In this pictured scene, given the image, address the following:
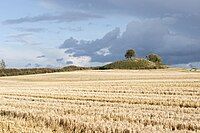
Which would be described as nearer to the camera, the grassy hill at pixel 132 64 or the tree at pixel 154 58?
the grassy hill at pixel 132 64

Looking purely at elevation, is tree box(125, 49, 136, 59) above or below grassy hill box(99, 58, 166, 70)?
above

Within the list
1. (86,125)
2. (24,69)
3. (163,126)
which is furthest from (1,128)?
(24,69)

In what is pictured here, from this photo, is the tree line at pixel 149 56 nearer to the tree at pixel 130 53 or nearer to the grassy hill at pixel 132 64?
the tree at pixel 130 53

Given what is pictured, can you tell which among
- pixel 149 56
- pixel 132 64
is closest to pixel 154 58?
pixel 149 56

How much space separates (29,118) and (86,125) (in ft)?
13.9

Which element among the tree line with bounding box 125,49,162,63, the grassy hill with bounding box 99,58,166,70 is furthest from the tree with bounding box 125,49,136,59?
A: the grassy hill with bounding box 99,58,166,70

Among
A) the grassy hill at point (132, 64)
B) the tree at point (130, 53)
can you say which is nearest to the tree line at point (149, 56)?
the tree at point (130, 53)

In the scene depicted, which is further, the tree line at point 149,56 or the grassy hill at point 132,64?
the tree line at point 149,56

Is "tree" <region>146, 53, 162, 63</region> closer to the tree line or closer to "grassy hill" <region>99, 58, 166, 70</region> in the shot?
the tree line

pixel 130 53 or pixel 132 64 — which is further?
pixel 130 53

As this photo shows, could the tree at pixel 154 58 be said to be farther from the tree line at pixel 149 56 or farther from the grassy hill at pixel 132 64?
the grassy hill at pixel 132 64

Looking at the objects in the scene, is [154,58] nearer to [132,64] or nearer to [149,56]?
[149,56]

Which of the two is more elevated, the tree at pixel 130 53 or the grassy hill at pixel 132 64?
the tree at pixel 130 53

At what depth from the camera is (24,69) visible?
120688 mm
